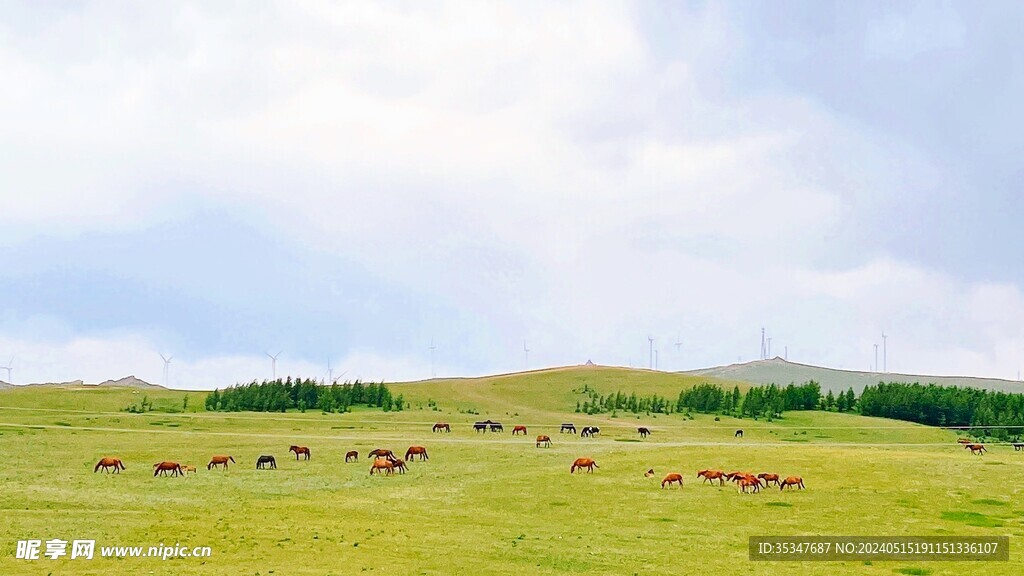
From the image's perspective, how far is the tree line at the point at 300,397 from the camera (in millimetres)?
129988

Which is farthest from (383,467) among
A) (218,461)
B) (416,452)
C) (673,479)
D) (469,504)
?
(673,479)

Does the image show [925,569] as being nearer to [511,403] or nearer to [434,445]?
[434,445]

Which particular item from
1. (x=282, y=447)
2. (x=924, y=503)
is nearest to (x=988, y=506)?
(x=924, y=503)

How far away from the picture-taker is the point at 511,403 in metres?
151


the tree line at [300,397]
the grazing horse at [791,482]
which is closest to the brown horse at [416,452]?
the grazing horse at [791,482]

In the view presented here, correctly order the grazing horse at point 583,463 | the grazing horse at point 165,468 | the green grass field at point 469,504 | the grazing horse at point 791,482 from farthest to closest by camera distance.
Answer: the grazing horse at point 583,463 < the grazing horse at point 165,468 < the grazing horse at point 791,482 < the green grass field at point 469,504

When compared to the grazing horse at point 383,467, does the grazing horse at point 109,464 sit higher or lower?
lower

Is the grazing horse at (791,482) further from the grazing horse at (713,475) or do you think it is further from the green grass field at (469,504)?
the grazing horse at (713,475)

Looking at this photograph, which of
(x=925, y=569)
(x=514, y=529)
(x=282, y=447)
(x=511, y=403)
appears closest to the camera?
(x=925, y=569)

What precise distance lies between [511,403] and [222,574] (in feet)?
405

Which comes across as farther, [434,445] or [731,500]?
[434,445]

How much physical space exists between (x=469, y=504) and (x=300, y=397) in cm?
9441

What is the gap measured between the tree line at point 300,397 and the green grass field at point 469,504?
40.2 metres

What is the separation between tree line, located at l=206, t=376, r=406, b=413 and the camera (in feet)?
426
